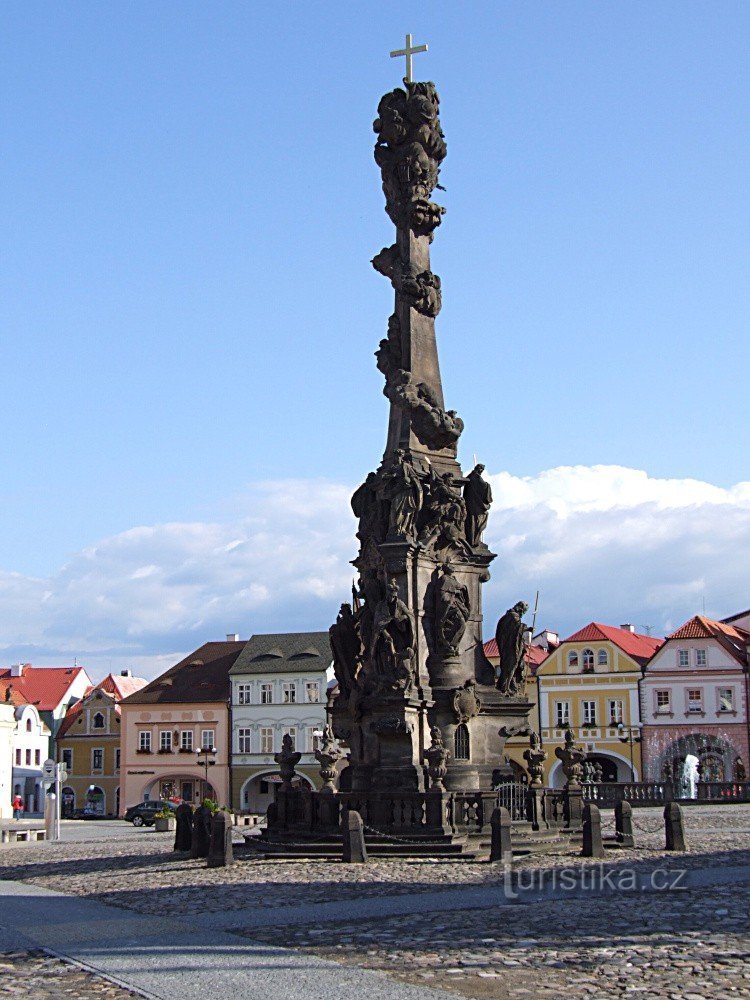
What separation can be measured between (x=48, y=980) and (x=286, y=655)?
62318 mm

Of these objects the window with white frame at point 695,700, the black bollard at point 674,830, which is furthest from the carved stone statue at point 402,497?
the window with white frame at point 695,700

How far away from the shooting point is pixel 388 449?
26562mm

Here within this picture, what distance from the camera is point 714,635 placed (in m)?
67.4

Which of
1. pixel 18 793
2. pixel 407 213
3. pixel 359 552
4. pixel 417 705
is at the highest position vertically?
pixel 407 213

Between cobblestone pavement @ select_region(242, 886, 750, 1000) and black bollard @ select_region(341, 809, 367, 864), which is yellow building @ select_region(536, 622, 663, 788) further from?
cobblestone pavement @ select_region(242, 886, 750, 1000)

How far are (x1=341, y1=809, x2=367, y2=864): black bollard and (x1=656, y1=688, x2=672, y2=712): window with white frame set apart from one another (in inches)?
1948

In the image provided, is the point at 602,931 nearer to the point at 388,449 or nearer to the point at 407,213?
the point at 388,449

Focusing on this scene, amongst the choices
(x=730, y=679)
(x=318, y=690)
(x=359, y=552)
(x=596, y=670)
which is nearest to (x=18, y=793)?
(x=318, y=690)

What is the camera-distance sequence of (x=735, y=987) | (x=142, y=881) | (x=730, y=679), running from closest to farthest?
(x=735, y=987)
(x=142, y=881)
(x=730, y=679)

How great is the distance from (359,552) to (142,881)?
8.98m

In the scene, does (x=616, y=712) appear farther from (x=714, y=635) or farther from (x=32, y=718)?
(x=32, y=718)

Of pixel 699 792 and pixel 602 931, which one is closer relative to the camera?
pixel 602 931

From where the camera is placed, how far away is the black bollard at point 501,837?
20.4m
